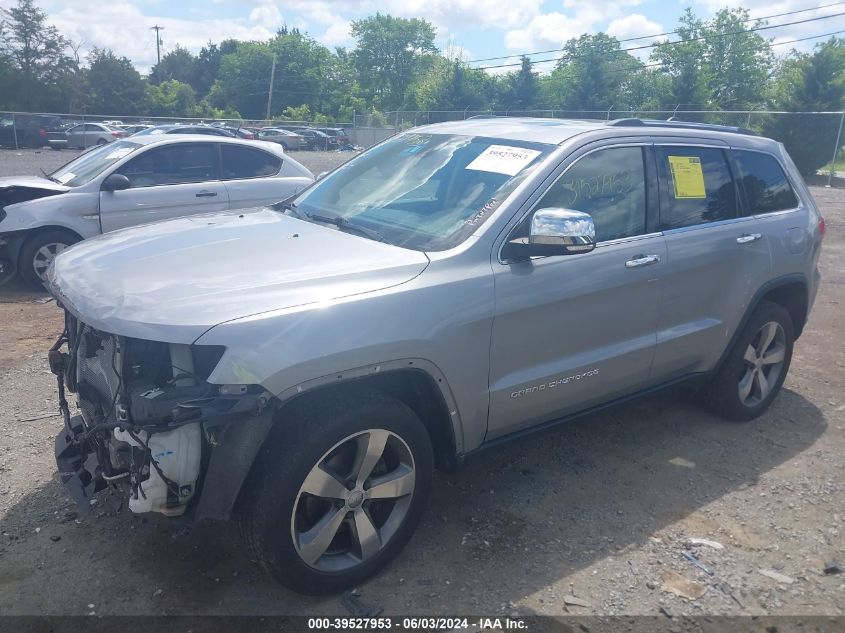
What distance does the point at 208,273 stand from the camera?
2.86 meters

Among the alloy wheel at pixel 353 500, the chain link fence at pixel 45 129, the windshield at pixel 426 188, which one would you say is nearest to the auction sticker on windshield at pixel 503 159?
the windshield at pixel 426 188

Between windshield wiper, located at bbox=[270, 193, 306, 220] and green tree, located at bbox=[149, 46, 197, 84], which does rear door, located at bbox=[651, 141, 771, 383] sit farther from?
green tree, located at bbox=[149, 46, 197, 84]

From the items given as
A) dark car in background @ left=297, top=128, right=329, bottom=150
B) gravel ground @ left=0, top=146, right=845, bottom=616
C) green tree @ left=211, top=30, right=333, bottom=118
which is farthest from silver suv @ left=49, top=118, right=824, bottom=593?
green tree @ left=211, top=30, right=333, bottom=118

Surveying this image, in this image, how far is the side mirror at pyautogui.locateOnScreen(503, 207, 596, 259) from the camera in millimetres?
3061

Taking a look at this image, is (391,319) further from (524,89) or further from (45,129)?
(524,89)

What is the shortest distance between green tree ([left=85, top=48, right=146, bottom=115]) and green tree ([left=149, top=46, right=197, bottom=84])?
37.6m

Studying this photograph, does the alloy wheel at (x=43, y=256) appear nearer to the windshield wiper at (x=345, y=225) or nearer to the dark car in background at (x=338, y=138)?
the windshield wiper at (x=345, y=225)

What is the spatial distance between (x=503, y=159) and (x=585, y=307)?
0.84 metres

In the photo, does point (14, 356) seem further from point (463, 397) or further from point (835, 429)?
point (835, 429)

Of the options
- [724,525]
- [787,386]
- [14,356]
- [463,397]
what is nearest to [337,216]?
[463,397]

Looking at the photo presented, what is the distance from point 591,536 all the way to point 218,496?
182 cm

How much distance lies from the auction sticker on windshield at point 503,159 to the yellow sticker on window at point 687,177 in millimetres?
1000

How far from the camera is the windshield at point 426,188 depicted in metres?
3.30

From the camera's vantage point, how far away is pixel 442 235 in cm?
323
